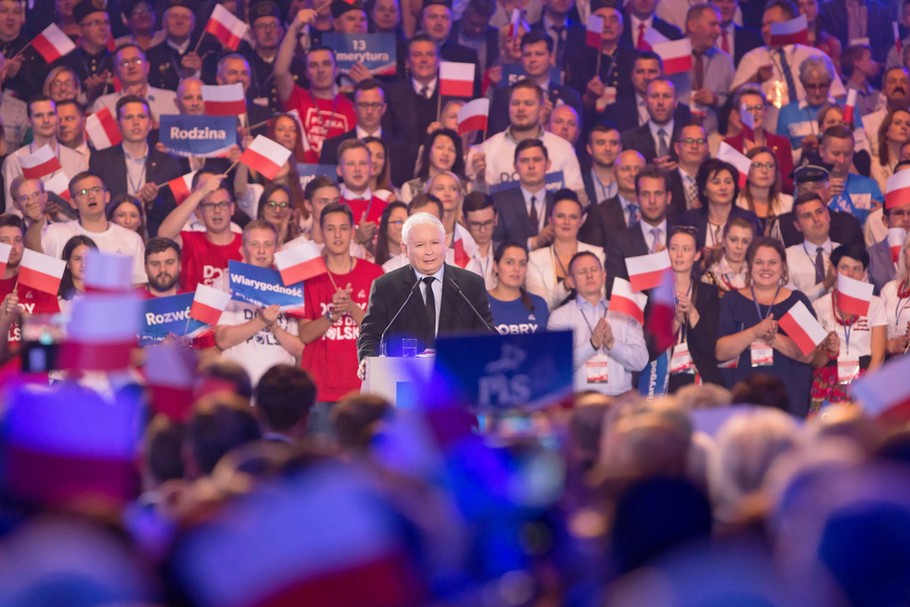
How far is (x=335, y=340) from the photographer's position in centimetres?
838

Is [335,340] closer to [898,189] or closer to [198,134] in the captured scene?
[198,134]

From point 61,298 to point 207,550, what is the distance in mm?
6158

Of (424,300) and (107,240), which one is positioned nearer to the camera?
(424,300)

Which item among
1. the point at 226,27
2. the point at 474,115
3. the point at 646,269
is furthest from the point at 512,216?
the point at 226,27

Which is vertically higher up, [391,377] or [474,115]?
[474,115]

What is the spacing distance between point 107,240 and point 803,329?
162 inches

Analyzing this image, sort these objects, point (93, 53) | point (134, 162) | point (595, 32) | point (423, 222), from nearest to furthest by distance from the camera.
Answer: point (423, 222), point (134, 162), point (93, 53), point (595, 32)

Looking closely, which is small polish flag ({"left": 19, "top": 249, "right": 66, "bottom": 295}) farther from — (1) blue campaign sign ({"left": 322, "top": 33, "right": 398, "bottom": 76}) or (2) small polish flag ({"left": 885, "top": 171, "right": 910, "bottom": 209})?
(2) small polish flag ({"left": 885, "top": 171, "right": 910, "bottom": 209})

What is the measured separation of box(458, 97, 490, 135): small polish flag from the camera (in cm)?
954

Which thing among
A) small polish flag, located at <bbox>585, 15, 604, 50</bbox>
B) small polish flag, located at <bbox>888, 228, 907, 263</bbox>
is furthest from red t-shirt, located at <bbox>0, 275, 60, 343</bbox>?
small polish flag, located at <bbox>888, 228, 907, 263</bbox>

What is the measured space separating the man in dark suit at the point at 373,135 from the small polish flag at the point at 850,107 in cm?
310

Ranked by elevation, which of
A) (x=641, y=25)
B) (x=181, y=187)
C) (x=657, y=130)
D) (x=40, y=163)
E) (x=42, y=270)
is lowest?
(x=42, y=270)

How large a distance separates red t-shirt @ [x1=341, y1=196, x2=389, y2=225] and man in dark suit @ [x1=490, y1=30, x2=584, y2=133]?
1262mm

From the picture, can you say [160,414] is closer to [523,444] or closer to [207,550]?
[523,444]
